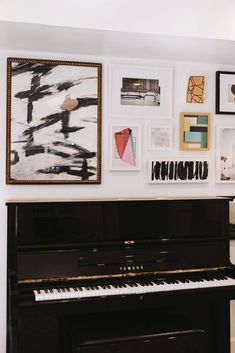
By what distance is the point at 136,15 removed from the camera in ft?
9.30

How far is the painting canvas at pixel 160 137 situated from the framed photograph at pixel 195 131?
11 cm

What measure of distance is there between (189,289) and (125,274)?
0.41 meters

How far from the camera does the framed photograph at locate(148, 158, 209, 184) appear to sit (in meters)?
3.48

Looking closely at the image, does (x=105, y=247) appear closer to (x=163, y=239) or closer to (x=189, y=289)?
(x=163, y=239)

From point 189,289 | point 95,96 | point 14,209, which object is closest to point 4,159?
point 14,209

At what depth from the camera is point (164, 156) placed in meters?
3.52

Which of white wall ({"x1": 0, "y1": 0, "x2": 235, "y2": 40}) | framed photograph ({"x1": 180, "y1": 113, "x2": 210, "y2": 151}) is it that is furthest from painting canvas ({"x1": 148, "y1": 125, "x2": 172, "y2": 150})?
white wall ({"x1": 0, "y1": 0, "x2": 235, "y2": 40})

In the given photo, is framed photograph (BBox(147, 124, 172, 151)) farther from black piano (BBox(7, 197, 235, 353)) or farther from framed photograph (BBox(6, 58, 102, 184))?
black piano (BBox(7, 197, 235, 353))

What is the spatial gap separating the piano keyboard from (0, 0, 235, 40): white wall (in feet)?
5.19

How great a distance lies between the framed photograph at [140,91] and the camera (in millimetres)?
3420

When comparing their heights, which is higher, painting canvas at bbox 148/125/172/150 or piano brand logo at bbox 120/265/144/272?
painting canvas at bbox 148/125/172/150

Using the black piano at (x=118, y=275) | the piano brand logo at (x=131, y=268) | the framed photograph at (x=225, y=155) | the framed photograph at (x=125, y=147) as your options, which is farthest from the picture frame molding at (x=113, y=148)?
the piano brand logo at (x=131, y=268)

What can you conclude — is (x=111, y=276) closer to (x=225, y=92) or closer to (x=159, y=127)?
(x=159, y=127)

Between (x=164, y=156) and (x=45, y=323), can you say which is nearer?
(x=45, y=323)
